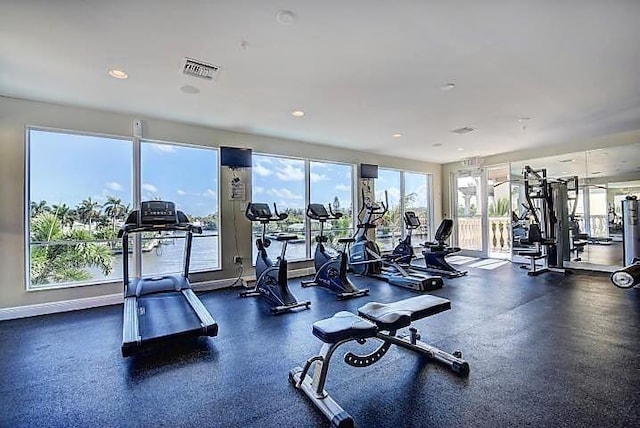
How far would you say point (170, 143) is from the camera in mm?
5176

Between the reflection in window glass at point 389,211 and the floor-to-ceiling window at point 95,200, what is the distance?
427cm

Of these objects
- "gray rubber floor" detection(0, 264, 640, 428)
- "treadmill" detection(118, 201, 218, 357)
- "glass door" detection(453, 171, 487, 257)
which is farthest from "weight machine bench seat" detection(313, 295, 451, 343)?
"glass door" detection(453, 171, 487, 257)

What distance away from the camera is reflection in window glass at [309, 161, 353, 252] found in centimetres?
684

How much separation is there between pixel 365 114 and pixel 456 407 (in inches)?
151

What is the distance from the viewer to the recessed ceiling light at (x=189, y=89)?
12.4ft

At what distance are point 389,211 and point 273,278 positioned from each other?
15.2 feet

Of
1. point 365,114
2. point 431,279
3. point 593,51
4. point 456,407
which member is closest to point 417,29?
point 593,51

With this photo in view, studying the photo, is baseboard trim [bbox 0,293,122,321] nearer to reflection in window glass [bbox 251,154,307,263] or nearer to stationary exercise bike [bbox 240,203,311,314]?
stationary exercise bike [bbox 240,203,311,314]

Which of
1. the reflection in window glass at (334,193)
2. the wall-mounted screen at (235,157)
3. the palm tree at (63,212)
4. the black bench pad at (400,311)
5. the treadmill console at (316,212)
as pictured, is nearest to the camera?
the black bench pad at (400,311)

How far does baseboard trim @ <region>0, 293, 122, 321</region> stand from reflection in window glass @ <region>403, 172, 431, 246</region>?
267 inches

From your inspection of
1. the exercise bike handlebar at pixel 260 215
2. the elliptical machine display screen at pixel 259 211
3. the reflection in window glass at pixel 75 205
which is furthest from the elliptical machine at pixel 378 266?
the reflection in window glass at pixel 75 205

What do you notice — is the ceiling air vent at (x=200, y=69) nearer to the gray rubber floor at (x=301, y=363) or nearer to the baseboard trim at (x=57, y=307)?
the gray rubber floor at (x=301, y=363)

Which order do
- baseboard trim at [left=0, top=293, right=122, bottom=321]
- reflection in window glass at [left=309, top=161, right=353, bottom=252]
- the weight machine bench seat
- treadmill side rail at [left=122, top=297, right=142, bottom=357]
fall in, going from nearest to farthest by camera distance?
the weight machine bench seat < treadmill side rail at [left=122, top=297, right=142, bottom=357] < baseboard trim at [left=0, top=293, right=122, bottom=321] < reflection in window glass at [left=309, top=161, right=353, bottom=252]

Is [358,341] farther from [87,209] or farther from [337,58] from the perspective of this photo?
[87,209]
